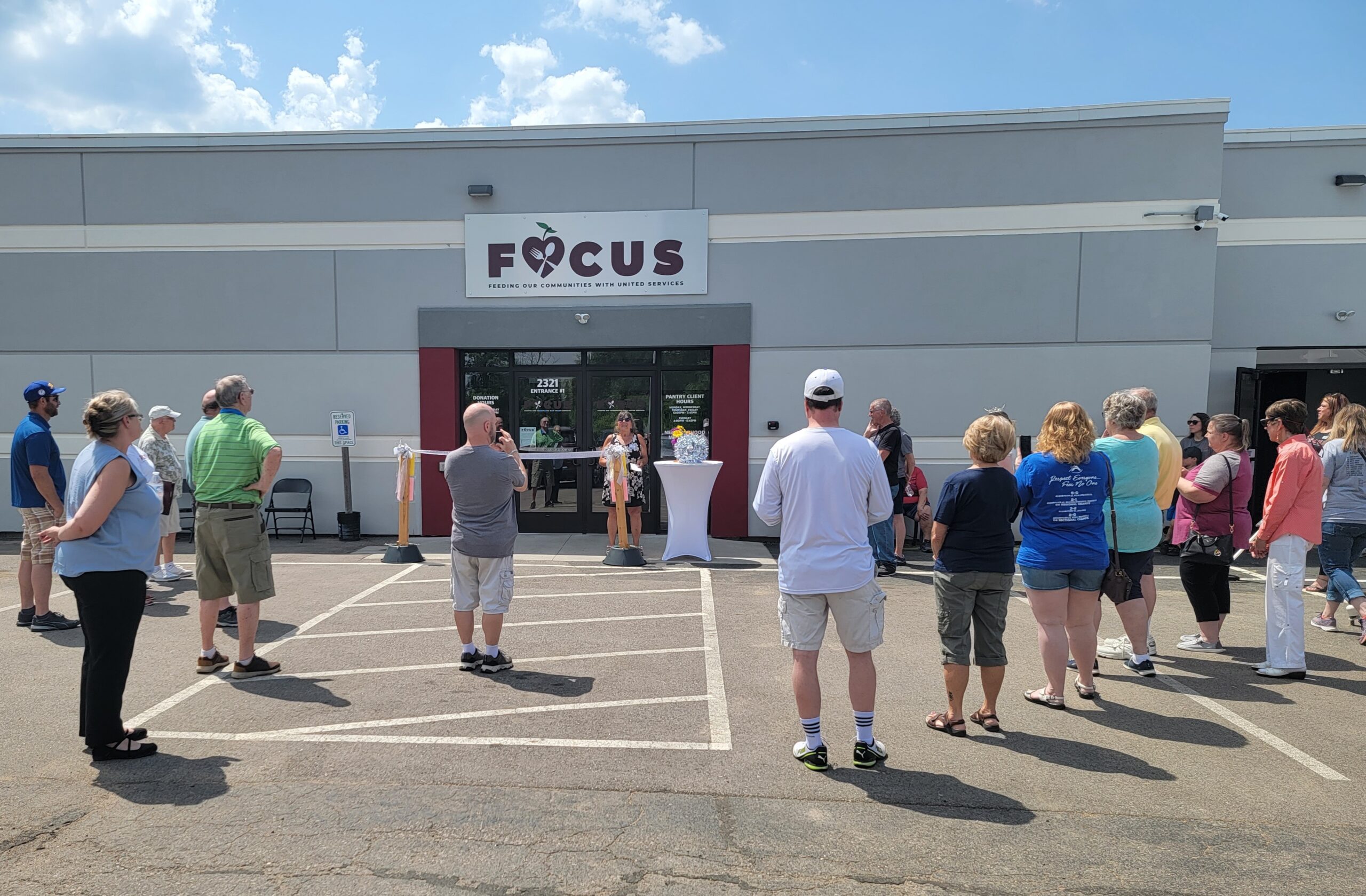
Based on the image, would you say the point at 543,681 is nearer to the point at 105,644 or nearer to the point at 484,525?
the point at 484,525

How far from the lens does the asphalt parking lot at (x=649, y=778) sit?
3014 millimetres

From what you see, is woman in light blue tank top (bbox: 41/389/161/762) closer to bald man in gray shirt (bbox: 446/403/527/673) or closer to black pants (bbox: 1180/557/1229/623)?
bald man in gray shirt (bbox: 446/403/527/673)

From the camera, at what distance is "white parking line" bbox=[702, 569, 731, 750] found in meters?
4.31

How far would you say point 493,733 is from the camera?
4.28 m

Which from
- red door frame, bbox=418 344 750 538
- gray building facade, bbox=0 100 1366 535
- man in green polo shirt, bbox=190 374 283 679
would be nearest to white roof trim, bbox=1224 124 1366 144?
gray building facade, bbox=0 100 1366 535

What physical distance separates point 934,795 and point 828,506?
4.65 ft

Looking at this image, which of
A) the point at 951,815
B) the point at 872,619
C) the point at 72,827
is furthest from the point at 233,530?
the point at 951,815

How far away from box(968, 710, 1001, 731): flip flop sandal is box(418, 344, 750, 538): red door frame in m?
6.85

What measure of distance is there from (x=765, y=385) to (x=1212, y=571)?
246 inches

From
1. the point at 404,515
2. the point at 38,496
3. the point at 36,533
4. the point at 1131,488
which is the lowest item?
the point at 404,515

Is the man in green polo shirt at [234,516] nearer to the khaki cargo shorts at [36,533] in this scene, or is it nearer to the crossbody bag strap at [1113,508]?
the khaki cargo shorts at [36,533]

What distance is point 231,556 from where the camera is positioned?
16.6 feet

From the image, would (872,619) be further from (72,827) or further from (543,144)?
(543,144)

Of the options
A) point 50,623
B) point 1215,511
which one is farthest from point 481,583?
point 1215,511
